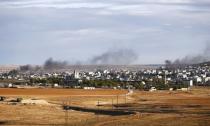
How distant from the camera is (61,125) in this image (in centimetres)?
4672

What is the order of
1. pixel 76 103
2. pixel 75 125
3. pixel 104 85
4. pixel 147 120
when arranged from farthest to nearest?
pixel 104 85 < pixel 76 103 < pixel 147 120 < pixel 75 125

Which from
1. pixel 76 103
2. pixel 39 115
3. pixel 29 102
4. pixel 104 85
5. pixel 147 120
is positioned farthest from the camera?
pixel 104 85

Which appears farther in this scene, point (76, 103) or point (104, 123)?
point (76, 103)

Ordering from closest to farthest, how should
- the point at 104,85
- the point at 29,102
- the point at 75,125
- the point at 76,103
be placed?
the point at 75,125 < the point at 29,102 < the point at 76,103 < the point at 104,85

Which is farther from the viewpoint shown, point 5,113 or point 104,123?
point 5,113

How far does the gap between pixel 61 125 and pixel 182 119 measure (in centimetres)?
978

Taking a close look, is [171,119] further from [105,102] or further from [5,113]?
[105,102]

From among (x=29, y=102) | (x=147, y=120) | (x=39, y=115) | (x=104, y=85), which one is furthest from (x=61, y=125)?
(x=104, y=85)

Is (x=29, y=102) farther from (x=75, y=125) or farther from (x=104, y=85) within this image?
(x=104, y=85)

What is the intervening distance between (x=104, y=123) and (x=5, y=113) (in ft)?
51.8

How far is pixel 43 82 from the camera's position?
169 meters

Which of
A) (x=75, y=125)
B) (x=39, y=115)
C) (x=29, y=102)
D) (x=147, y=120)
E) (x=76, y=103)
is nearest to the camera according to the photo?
(x=75, y=125)

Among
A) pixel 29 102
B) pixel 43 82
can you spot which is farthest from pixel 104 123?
pixel 43 82

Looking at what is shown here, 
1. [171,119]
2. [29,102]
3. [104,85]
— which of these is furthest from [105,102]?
[104,85]
